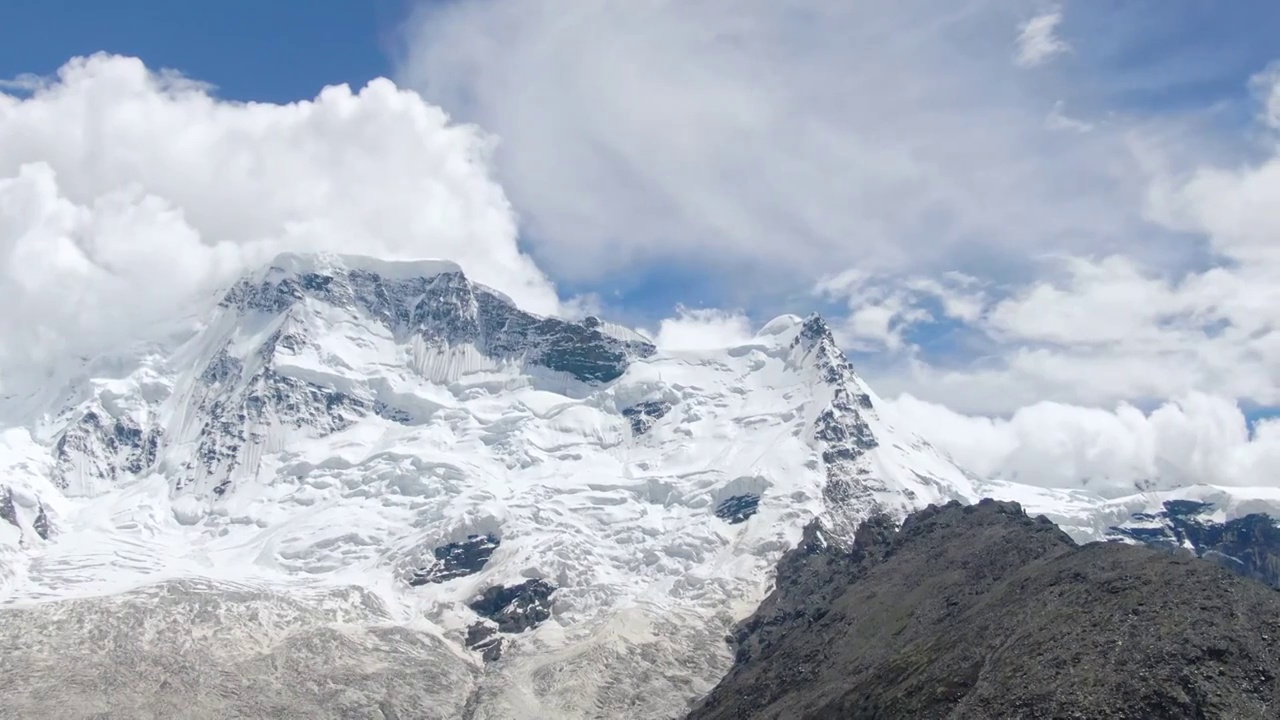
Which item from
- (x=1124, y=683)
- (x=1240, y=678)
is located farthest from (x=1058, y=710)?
(x=1240, y=678)

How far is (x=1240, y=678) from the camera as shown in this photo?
638 ft

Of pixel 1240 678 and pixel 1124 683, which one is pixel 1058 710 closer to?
pixel 1124 683

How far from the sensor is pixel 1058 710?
198 metres

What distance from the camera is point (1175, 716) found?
18775cm

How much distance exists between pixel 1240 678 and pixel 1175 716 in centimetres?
1417

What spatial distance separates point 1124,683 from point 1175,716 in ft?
36.1

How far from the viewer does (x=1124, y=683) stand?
7795 inches

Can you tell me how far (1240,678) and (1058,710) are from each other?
84.8ft

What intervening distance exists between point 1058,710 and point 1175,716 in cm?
1686

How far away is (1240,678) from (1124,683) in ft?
52.1
